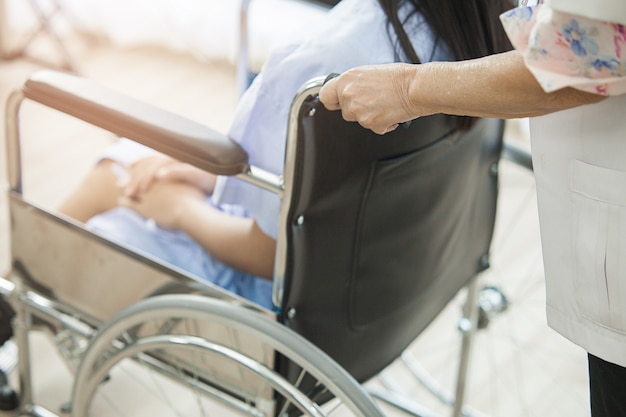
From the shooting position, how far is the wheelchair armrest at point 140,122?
121 cm

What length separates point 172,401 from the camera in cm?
197

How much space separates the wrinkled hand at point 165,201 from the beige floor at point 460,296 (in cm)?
58

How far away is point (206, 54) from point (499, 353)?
1721 mm

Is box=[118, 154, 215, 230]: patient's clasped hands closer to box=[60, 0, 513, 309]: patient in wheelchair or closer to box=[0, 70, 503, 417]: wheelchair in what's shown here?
box=[60, 0, 513, 309]: patient in wheelchair

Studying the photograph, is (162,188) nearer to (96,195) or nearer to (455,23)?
(96,195)

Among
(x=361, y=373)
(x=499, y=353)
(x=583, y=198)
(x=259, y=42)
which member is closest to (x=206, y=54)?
(x=259, y=42)

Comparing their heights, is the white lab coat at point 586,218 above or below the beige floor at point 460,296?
above

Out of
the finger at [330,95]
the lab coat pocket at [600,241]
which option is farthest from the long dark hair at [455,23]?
the lab coat pocket at [600,241]

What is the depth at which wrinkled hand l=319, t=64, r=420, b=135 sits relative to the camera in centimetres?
102

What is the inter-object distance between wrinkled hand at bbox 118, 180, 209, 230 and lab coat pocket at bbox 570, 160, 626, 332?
2.30 feet

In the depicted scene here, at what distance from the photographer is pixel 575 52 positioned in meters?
0.87

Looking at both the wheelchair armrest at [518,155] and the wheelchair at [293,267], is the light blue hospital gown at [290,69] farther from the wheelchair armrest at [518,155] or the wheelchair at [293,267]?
the wheelchair armrest at [518,155]

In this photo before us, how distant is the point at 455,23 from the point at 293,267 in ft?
1.29

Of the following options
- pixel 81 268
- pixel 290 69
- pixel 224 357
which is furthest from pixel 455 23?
pixel 81 268
